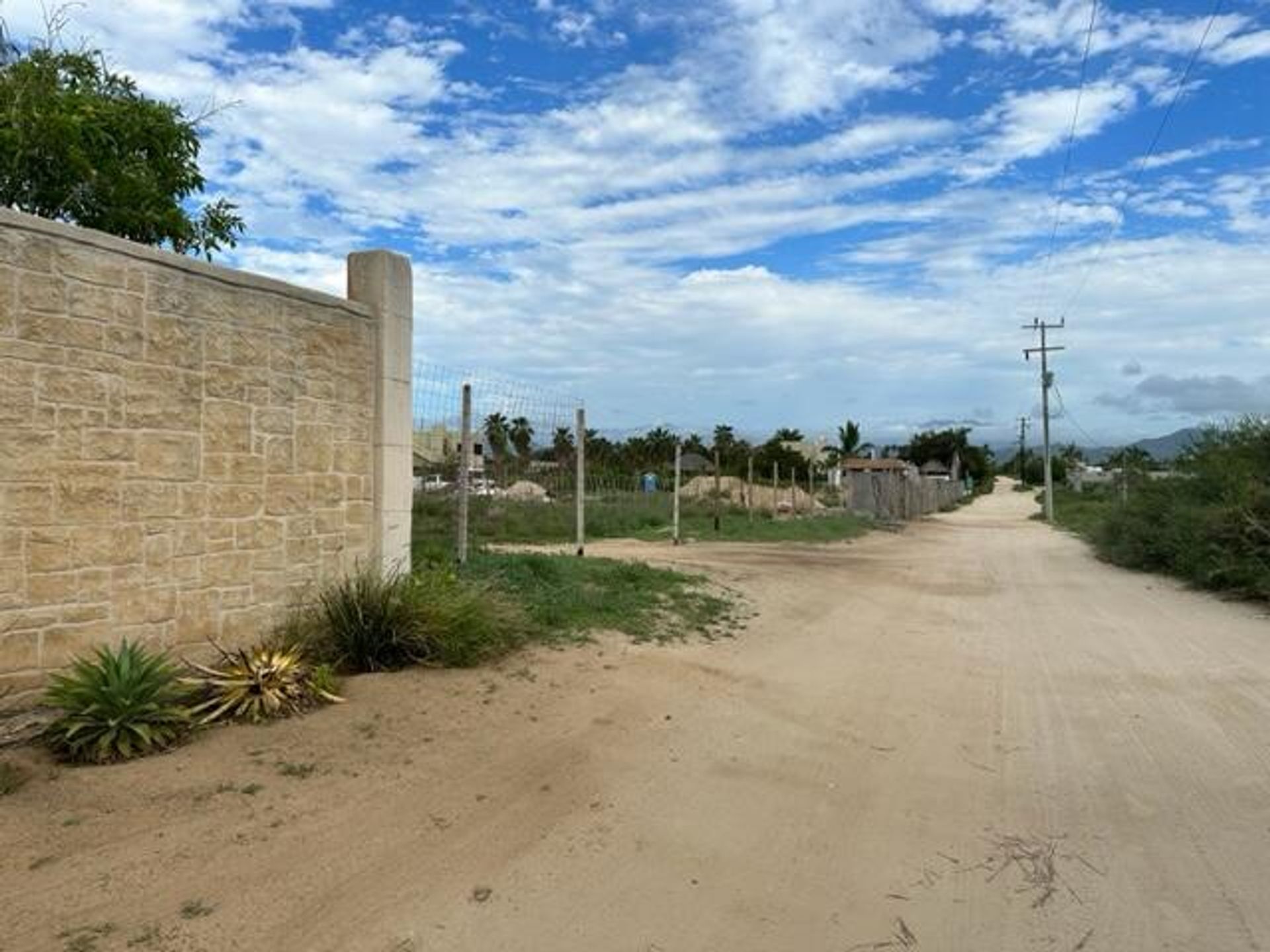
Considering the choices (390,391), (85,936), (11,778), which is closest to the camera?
(85,936)

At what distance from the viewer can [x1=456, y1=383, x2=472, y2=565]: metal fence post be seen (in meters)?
10.3

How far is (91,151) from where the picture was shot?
27.1ft

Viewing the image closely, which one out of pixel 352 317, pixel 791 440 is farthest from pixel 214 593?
pixel 791 440

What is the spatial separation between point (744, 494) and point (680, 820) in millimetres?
33261

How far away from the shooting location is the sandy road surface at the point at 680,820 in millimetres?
3822

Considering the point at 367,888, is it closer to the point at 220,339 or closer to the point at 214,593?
the point at 214,593

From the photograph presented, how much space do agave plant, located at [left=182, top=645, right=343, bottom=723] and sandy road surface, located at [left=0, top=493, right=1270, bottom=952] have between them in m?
0.23

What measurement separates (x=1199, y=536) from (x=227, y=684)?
1446cm

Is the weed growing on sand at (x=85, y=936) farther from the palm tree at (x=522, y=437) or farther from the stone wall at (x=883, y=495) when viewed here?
the stone wall at (x=883, y=495)

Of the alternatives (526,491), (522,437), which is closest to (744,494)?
(526,491)

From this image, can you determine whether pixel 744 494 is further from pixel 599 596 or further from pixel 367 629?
pixel 367 629

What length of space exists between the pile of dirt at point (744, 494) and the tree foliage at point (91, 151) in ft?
85.0

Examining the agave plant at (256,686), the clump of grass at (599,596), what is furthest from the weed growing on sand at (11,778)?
the clump of grass at (599,596)

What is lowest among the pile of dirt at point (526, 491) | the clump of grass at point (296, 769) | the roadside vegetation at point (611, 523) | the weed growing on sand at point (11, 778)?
the clump of grass at point (296, 769)
